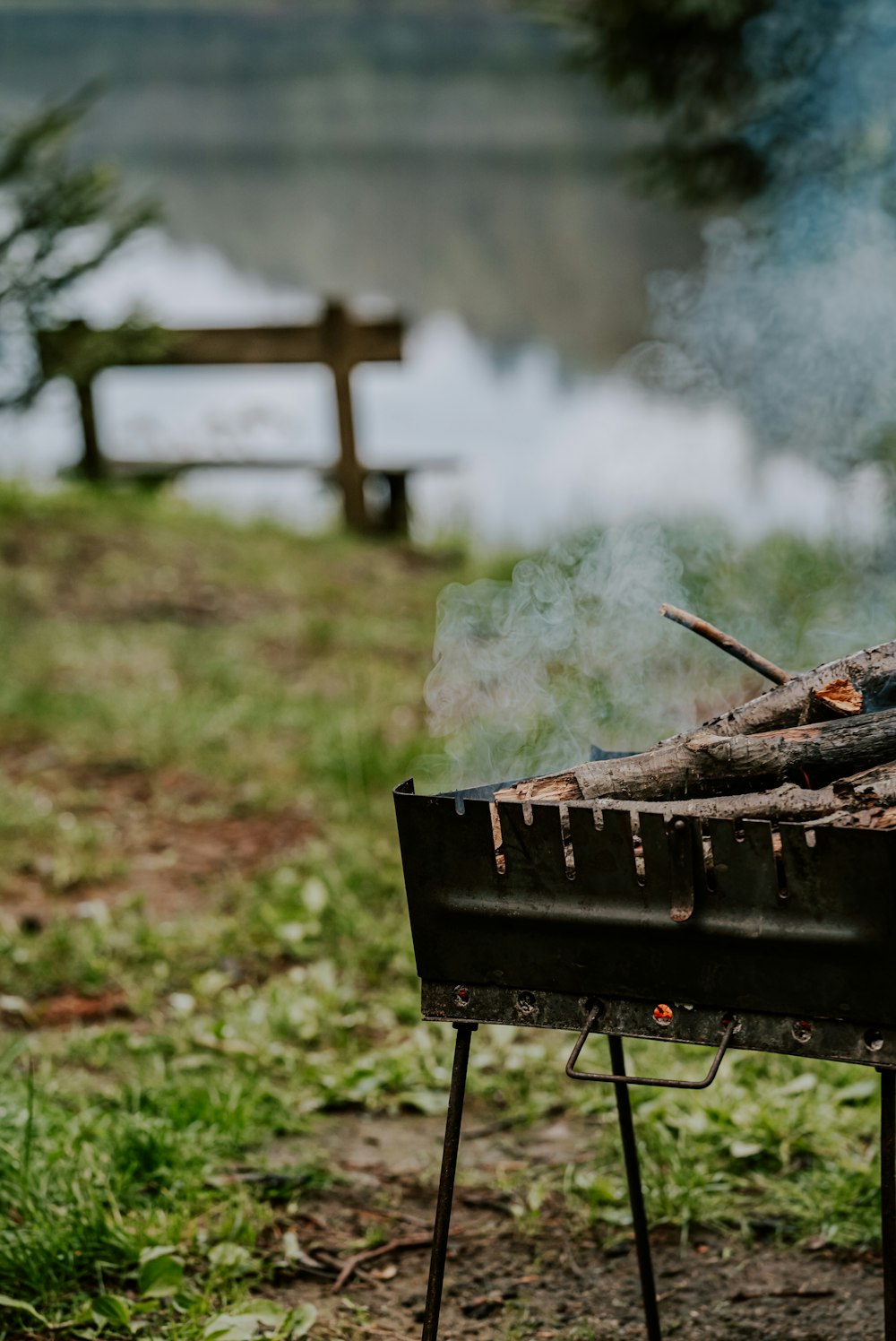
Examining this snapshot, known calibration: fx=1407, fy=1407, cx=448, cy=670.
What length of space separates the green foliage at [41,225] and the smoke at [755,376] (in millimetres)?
3315

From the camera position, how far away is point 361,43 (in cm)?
3756

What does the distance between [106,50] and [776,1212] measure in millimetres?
38834

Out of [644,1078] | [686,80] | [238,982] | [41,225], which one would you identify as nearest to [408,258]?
[41,225]

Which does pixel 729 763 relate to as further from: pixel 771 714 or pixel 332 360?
pixel 332 360

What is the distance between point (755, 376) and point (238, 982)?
423 centimetres

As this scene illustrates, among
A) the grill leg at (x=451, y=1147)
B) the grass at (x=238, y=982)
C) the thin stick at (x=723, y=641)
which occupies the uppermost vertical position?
the thin stick at (x=723, y=641)

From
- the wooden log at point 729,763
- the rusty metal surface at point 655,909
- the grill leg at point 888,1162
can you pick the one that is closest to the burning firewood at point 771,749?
the wooden log at point 729,763

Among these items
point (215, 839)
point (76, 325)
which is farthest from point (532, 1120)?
point (76, 325)

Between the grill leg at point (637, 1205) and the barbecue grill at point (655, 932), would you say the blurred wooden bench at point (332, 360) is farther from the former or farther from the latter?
the barbecue grill at point (655, 932)

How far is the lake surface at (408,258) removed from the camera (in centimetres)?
1030

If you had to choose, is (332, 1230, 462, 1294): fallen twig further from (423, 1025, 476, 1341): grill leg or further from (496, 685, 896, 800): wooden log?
(496, 685, 896, 800): wooden log

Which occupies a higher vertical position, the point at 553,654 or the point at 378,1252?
the point at 553,654

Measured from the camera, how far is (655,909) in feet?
6.03

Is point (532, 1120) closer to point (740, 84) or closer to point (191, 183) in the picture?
point (740, 84)
